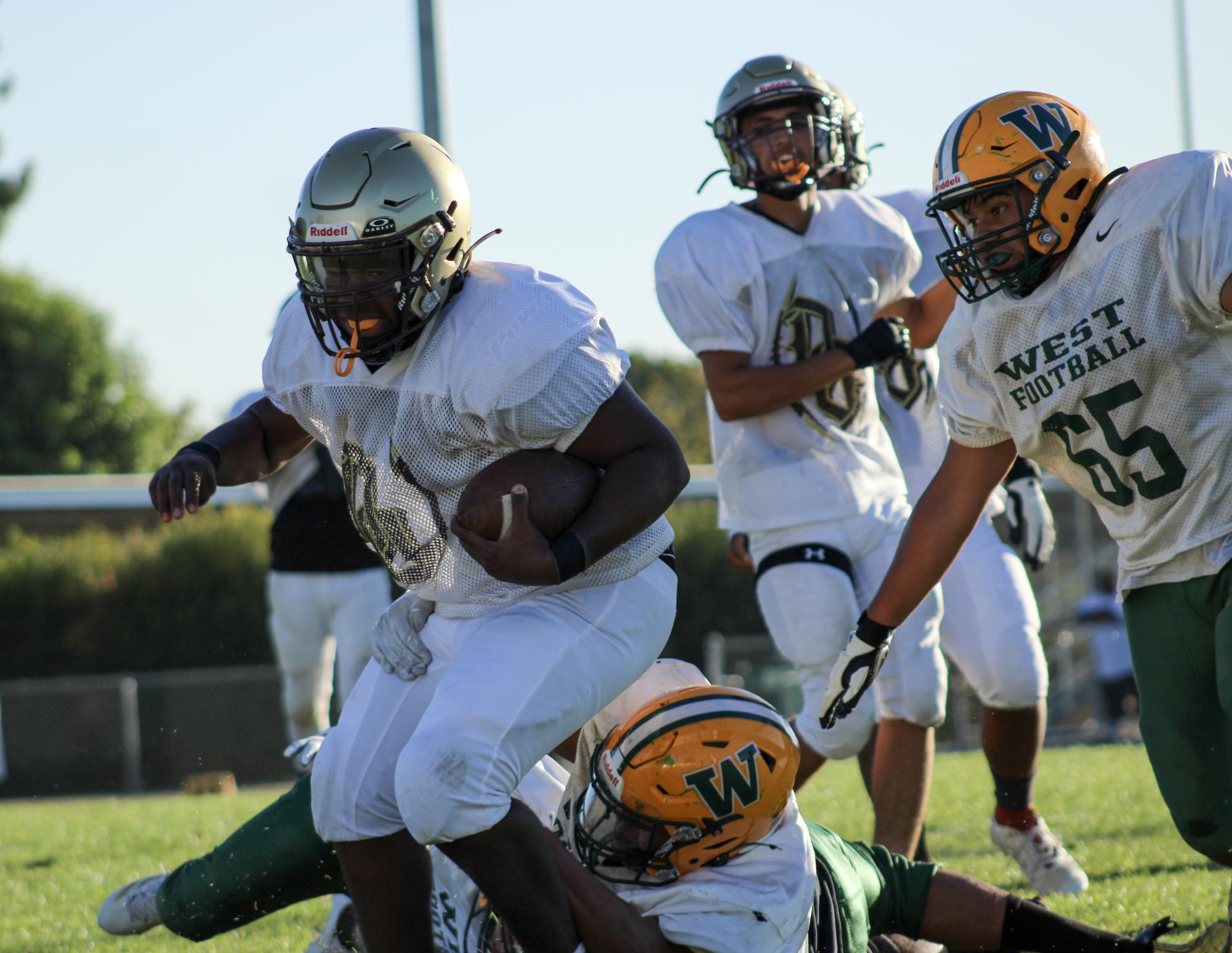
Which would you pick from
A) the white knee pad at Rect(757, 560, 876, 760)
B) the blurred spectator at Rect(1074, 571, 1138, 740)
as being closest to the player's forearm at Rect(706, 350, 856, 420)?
the white knee pad at Rect(757, 560, 876, 760)

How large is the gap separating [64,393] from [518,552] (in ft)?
104

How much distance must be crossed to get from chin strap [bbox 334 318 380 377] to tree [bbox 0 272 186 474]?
97.8 feet

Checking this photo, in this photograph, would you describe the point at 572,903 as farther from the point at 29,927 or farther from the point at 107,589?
the point at 107,589

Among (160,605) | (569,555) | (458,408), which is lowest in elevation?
(160,605)

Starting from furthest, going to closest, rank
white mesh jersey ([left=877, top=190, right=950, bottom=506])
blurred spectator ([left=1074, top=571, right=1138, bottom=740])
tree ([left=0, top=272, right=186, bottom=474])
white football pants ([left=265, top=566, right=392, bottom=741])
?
1. tree ([left=0, top=272, right=186, bottom=474])
2. blurred spectator ([left=1074, top=571, right=1138, bottom=740])
3. white football pants ([left=265, top=566, right=392, bottom=741])
4. white mesh jersey ([left=877, top=190, right=950, bottom=506])

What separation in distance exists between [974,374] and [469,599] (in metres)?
1.22

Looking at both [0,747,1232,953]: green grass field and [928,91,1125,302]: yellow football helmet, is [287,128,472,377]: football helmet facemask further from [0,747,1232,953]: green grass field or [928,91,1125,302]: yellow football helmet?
[0,747,1232,953]: green grass field

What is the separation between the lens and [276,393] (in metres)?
3.18

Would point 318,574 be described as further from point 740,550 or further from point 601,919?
point 601,919

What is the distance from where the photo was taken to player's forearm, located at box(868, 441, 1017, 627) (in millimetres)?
3387

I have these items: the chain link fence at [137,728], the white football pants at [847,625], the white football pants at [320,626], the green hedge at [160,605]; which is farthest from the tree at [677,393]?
the white football pants at [847,625]

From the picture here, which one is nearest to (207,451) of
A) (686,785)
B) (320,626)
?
(686,785)

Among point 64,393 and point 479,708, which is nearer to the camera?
point 479,708

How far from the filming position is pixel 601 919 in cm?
276
